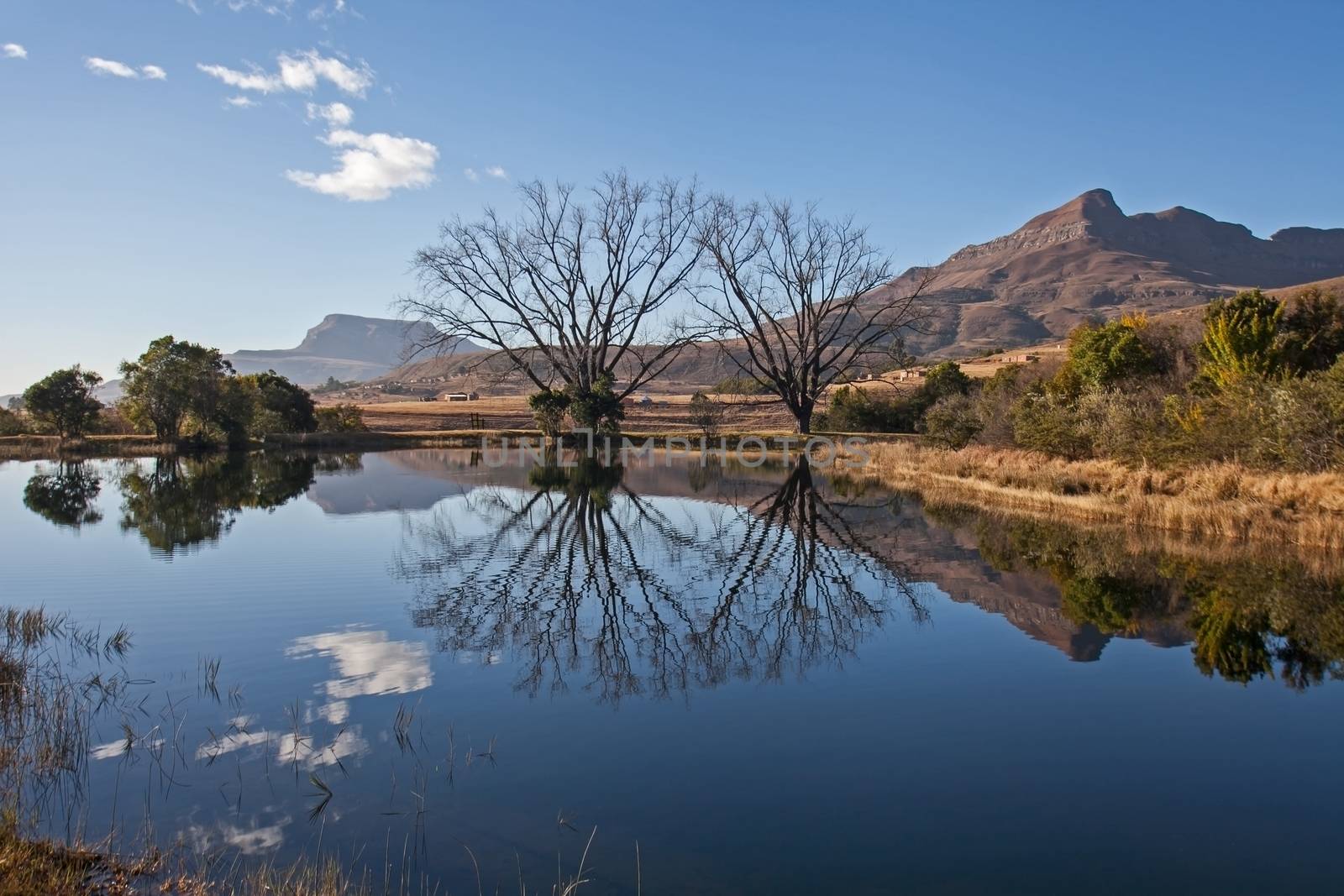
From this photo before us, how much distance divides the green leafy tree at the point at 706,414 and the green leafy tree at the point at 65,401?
108 ft

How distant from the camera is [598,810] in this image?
20.0 ft

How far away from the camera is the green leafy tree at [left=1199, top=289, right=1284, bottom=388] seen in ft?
79.5

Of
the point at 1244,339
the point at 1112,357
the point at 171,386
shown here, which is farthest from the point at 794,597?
the point at 171,386

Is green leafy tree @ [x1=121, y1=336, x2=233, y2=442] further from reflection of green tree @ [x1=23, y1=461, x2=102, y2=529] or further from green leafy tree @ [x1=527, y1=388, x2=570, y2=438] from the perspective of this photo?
green leafy tree @ [x1=527, y1=388, x2=570, y2=438]

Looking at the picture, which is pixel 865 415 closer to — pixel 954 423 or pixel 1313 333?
pixel 954 423

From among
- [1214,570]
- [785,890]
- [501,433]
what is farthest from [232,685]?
[501,433]

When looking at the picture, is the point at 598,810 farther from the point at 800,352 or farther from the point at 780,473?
the point at 800,352

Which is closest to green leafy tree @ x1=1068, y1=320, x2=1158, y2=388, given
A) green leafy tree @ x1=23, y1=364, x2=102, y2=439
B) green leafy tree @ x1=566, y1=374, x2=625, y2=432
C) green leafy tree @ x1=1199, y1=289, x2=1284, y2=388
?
green leafy tree @ x1=1199, y1=289, x2=1284, y2=388

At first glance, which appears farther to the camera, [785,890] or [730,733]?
[730,733]

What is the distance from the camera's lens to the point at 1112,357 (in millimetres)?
29422

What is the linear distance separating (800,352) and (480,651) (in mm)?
39675

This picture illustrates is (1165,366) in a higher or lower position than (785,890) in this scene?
higher

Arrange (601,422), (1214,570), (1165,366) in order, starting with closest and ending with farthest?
(1214,570) → (1165,366) → (601,422)

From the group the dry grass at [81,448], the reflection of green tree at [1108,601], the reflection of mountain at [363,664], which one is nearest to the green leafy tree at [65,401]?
the dry grass at [81,448]
